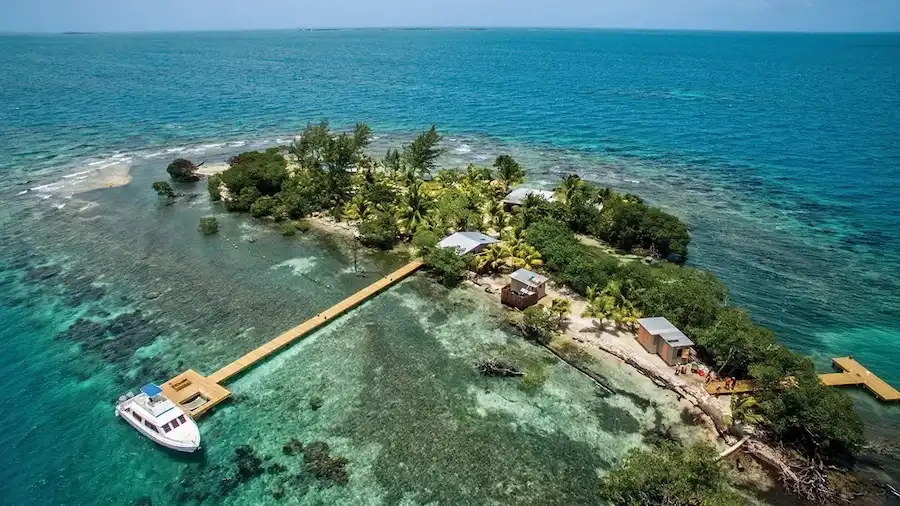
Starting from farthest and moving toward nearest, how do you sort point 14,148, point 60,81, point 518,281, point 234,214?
point 60,81, point 14,148, point 234,214, point 518,281

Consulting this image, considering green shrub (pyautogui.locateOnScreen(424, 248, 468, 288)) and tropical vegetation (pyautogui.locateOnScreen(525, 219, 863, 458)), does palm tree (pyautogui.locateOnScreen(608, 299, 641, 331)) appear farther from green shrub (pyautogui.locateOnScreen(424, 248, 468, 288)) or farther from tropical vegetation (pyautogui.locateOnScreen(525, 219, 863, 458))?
green shrub (pyautogui.locateOnScreen(424, 248, 468, 288))

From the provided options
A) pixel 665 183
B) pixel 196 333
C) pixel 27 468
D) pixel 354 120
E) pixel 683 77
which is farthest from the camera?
pixel 683 77

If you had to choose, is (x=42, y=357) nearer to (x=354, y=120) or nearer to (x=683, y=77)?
(x=354, y=120)

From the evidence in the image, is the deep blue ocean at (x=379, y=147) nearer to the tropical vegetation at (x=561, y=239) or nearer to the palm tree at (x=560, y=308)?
the tropical vegetation at (x=561, y=239)

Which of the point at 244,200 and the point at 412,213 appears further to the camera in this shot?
the point at 244,200

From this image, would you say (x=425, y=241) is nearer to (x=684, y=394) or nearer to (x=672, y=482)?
(x=684, y=394)

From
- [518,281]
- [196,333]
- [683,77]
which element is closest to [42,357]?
[196,333]

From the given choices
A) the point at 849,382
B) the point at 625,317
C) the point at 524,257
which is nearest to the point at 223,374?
the point at 524,257
